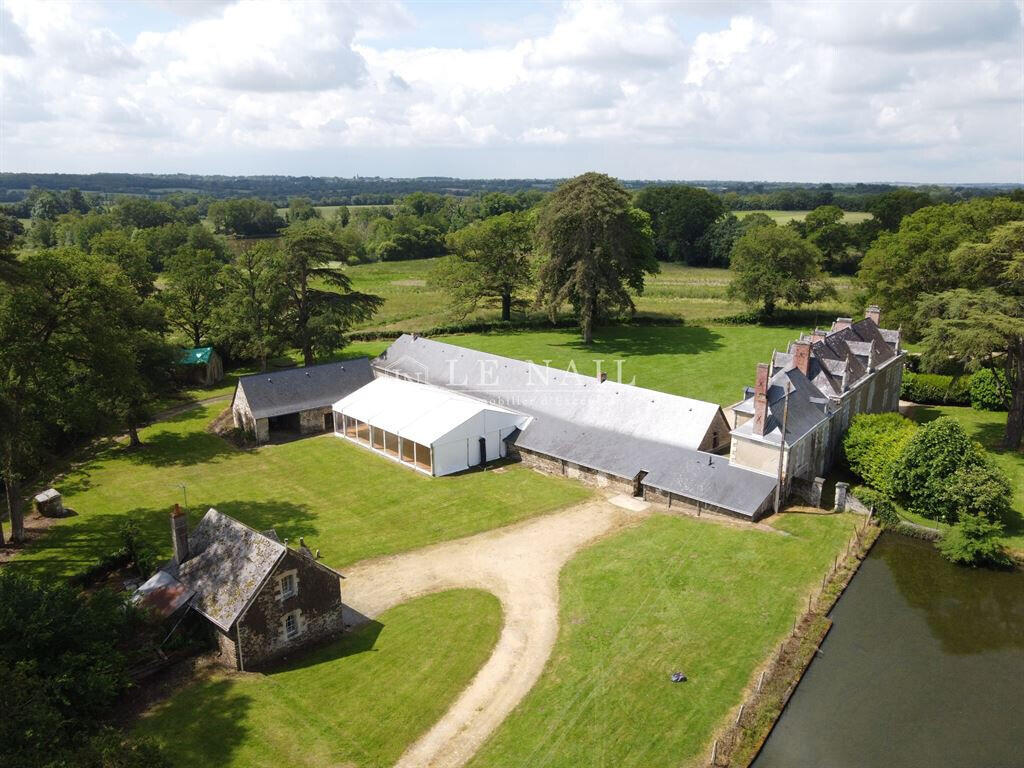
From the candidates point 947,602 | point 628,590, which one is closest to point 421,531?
point 628,590

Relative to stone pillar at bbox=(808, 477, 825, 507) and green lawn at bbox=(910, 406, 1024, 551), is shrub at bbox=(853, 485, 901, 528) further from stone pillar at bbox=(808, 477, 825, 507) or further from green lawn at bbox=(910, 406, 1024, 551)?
stone pillar at bbox=(808, 477, 825, 507)

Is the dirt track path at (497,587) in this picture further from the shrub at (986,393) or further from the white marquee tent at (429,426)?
the shrub at (986,393)

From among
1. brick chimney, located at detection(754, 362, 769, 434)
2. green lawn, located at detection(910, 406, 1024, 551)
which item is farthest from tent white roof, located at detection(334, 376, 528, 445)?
green lawn, located at detection(910, 406, 1024, 551)

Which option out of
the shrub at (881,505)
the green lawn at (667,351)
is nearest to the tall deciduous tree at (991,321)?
the shrub at (881,505)

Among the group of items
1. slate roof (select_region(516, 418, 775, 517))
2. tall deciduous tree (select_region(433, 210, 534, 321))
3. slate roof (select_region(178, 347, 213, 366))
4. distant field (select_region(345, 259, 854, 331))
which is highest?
tall deciduous tree (select_region(433, 210, 534, 321))

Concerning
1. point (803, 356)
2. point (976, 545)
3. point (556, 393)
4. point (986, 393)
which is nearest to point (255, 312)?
point (556, 393)

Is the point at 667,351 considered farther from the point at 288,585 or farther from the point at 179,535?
the point at 179,535
